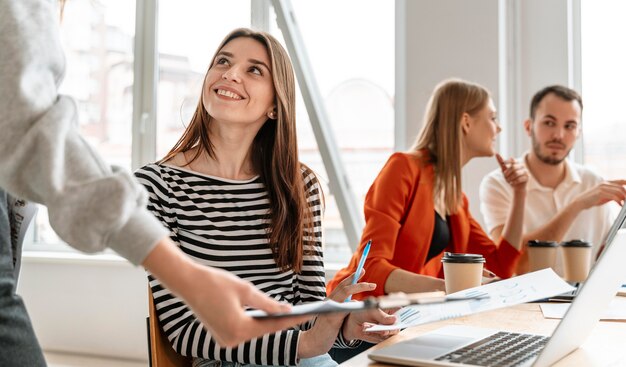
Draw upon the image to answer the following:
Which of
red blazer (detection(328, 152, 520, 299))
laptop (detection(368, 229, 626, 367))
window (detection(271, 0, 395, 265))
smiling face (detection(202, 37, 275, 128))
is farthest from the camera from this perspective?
window (detection(271, 0, 395, 265))

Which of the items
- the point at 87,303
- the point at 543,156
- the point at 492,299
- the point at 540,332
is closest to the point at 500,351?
the point at 492,299

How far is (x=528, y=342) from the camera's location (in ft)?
3.51

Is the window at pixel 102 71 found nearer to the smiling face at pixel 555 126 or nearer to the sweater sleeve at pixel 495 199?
the sweater sleeve at pixel 495 199

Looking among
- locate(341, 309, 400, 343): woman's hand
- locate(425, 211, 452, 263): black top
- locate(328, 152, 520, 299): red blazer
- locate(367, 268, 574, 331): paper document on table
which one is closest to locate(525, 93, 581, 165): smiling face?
locate(328, 152, 520, 299): red blazer

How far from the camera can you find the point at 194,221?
1510mm

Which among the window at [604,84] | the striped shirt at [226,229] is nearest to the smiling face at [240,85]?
the striped shirt at [226,229]

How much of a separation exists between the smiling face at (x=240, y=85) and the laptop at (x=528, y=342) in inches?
33.0

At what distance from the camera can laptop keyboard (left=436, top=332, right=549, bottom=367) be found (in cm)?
92

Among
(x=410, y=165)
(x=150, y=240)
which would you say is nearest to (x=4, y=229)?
(x=150, y=240)

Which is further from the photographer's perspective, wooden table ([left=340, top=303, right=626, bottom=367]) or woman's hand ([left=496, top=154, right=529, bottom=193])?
woman's hand ([left=496, top=154, right=529, bottom=193])

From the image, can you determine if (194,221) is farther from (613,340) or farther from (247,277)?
(613,340)

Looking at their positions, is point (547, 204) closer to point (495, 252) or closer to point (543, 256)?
point (495, 252)

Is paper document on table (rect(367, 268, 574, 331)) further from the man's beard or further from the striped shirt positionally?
the man's beard

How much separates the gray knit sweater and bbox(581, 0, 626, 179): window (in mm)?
2862
